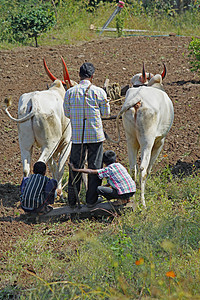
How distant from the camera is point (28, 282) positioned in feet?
12.4

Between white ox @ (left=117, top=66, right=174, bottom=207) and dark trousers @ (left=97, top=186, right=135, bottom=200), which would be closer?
dark trousers @ (left=97, top=186, right=135, bottom=200)

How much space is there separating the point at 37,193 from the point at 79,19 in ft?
40.1

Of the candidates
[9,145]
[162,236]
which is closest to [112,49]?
[9,145]

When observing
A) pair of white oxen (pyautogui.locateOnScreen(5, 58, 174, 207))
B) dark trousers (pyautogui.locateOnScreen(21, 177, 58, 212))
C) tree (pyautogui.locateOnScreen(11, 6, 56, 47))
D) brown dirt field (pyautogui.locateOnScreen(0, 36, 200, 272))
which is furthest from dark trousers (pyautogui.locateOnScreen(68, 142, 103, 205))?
tree (pyautogui.locateOnScreen(11, 6, 56, 47))

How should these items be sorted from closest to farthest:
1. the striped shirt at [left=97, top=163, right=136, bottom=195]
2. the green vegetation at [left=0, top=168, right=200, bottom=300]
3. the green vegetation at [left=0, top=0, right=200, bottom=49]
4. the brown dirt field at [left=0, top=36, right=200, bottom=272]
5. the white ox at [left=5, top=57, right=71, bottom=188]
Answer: the green vegetation at [left=0, top=168, right=200, bottom=300] < the striped shirt at [left=97, top=163, right=136, bottom=195] < the white ox at [left=5, top=57, right=71, bottom=188] < the brown dirt field at [left=0, top=36, right=200, bottom=272] < the green vegetation at [left=0, top=0, right=200, bottom=49]

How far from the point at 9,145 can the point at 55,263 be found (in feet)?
12.5

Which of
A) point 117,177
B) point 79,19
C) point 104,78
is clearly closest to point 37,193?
point 117,177

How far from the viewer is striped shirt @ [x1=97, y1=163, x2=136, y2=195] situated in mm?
4883

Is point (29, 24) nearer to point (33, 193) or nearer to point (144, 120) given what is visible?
point (144, 120)

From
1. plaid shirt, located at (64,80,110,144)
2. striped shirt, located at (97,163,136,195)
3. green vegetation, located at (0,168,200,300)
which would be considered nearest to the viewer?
green vegetation, located at (0,168,200,300)

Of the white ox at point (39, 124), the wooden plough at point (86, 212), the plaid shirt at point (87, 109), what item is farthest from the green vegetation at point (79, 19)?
the wooden plough at point (86, 212)

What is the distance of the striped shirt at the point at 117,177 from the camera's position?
4.88m

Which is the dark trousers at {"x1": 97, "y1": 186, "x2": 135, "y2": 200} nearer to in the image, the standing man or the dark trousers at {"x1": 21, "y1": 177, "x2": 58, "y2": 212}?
the standing man

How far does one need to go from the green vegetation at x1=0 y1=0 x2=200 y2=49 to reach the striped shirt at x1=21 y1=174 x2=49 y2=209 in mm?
8776
